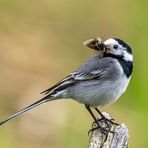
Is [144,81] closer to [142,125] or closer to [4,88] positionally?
[142,125]

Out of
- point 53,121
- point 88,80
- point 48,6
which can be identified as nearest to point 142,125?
point 53,121

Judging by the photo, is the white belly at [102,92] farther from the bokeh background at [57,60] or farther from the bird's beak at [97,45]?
the bokeh background at [57,60]

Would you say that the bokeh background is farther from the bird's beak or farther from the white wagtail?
the bird's beak

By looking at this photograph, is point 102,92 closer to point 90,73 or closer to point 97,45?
point 90,73

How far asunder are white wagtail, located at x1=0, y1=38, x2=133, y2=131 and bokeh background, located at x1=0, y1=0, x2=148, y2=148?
1.68m

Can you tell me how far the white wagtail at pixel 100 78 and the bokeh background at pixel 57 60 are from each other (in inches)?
66.3

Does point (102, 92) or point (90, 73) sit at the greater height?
point (90, 73)

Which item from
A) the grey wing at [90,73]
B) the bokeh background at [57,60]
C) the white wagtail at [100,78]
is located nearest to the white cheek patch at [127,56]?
the white wagtail at [100,78]

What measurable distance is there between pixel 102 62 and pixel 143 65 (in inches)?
115

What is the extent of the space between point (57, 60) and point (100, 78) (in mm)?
5068

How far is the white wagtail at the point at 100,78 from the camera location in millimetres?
7969

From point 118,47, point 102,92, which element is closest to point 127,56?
point 118,47

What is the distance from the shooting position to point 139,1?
1294 cm

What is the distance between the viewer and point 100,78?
8.02m
